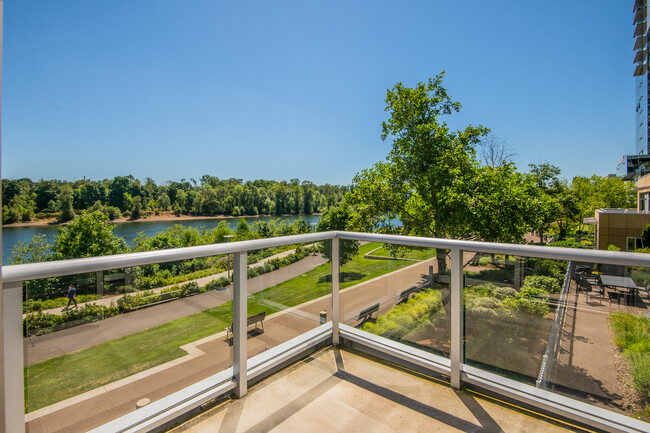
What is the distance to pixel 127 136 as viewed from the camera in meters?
58.2

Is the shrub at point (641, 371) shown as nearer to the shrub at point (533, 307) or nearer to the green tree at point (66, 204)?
the shrub at point (533, 307)

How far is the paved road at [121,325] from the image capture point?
134 cm

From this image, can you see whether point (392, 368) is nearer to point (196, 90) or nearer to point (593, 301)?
point (593, 301)

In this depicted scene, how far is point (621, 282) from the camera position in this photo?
5.20 ft

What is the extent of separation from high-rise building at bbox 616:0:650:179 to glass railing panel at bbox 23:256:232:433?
6178 centimetres

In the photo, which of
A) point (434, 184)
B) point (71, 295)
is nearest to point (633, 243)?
point (434, 184)

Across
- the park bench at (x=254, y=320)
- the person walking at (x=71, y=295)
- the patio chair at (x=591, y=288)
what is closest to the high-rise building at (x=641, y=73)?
the patio chair at (x=591, y=288)

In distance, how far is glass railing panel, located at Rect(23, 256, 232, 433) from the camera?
1.34m

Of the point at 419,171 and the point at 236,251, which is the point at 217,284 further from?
the point at 419,171

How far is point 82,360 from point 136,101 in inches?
2231

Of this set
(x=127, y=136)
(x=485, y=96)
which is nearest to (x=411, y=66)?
(x=485, y=96)

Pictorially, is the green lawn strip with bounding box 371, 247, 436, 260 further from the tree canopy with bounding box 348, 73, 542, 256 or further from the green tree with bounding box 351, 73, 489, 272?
the green tree with bounding box 351, 73, 489, 272

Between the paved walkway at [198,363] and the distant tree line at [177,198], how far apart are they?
2062cm

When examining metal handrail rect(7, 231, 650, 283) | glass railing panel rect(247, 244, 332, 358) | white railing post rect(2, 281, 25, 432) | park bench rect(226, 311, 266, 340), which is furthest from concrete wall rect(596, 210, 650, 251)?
white railing post rect(2, 281, 25, 432)
